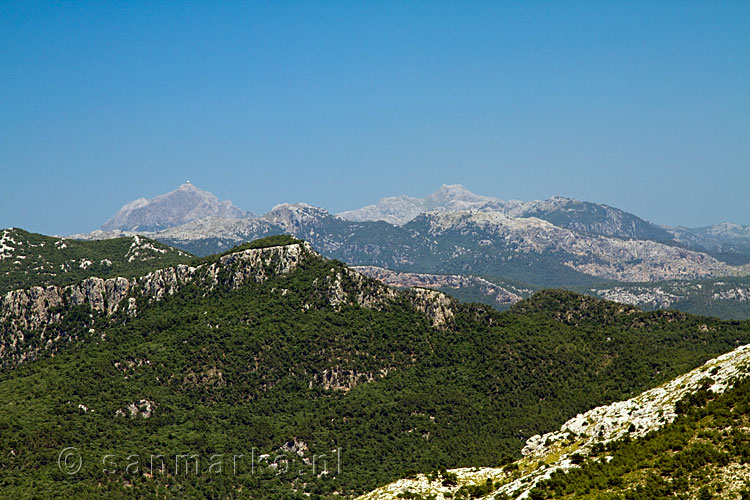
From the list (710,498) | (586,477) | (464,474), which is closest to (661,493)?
(710,498)

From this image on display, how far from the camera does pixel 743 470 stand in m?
82.1

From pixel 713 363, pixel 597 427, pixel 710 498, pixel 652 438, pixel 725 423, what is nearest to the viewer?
pixel 710 498

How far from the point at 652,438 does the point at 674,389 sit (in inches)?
1314

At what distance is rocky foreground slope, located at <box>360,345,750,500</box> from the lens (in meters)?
110

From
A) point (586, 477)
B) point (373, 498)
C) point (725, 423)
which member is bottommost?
point (373, 498)

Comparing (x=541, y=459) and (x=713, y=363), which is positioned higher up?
(x=713, y=363)

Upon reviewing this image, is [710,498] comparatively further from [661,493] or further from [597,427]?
[597,427]

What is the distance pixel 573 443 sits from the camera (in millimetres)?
132875

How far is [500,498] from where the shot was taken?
104250mm

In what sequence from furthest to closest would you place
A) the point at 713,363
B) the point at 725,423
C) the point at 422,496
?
1. the point at 713,363
2. the point at 422,496
3. the point at 725,423

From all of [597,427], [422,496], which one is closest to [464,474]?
[422,496]

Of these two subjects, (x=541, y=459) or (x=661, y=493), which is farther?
(x=541, y=459)

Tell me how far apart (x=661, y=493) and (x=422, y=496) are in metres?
47.8

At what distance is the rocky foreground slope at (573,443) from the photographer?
110 meters
